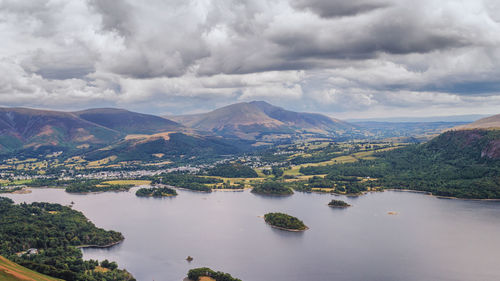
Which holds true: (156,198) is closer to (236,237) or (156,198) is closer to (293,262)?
(236,237)

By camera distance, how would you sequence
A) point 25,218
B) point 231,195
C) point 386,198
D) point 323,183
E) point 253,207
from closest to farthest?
point 25,218
point 253,207
point 386,198
point 231,195
point 323,183

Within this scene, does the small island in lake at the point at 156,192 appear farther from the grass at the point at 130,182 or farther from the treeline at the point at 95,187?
the grass at the point at 130,182

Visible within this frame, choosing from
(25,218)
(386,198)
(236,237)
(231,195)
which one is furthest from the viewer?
(231,195)

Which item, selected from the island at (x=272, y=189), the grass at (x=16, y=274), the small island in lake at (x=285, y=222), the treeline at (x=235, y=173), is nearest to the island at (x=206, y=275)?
the grass at (x=16, y=274)

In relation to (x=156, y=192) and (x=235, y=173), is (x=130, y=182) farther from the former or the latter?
(x=235, y=173)

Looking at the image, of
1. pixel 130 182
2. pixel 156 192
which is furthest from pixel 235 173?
pixel 156 192

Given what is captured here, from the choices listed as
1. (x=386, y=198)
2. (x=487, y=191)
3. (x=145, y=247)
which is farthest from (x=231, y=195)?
(x=487, y=191)
